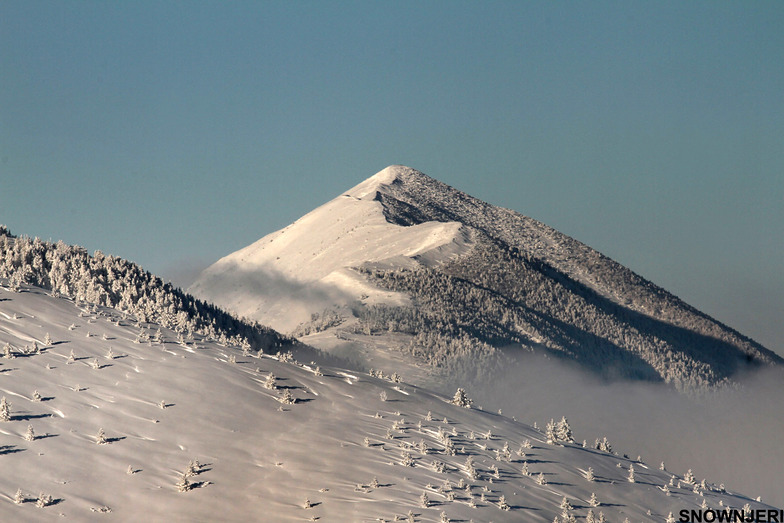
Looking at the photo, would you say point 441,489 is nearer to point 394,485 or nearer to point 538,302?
point 394,485

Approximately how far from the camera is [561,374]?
163 meters

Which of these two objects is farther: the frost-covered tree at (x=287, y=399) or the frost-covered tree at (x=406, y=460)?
the frost-covered tree at (x=287, y=399)

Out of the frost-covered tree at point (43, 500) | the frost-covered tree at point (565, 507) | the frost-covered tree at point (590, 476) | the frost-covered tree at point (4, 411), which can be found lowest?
the frost-covered tree at point (43, 500)

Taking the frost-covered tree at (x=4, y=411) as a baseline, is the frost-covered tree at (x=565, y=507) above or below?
above

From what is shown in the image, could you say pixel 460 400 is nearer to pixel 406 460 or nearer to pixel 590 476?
pixel 590 476

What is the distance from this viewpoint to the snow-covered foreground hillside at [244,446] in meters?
43.1

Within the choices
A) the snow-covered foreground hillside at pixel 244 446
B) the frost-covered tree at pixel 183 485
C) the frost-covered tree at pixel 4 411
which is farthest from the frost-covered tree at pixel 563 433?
the frost-covered tree at pixel 4 411

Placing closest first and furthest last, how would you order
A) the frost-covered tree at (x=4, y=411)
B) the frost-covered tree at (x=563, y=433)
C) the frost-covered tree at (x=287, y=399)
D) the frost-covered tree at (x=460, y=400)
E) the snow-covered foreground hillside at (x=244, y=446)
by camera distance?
1. the snow-covered foreground hillside at (x=244, y=446)
2. the frost-covered tree at (x=4, y=411)
3. the frost-covered tree at (x=287, y=399)
4. the frost-covered tree at (x=563, y=433)
5. the frost-covered tree at (x=460, y=400)

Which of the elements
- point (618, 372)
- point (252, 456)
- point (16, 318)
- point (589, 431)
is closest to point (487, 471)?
point (252, 456)

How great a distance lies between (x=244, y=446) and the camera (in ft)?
159

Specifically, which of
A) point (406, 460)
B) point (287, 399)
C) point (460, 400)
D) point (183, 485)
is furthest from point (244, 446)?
point (460, 400)

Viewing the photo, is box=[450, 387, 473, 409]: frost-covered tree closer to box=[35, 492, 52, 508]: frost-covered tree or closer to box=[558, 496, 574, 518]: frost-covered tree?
box=[558, 496, 574, 518]: frost-covered tree

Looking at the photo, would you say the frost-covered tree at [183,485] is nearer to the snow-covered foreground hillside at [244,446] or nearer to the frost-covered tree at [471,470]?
the snow-covered foreground hillside at [244,446]

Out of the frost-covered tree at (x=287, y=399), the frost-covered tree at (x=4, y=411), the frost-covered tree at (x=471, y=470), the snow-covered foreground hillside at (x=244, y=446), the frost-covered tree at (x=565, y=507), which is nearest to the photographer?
the snow-covered foreground hillside at (x=244, y=446)
